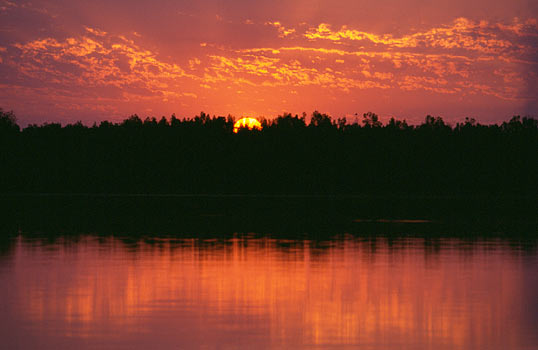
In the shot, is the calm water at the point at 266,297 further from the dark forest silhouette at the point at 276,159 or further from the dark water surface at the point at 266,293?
the dark forest silhouette at the point at 276,159

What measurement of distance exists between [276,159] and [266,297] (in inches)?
5906

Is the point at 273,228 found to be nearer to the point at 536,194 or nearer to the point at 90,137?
the point at 536,194

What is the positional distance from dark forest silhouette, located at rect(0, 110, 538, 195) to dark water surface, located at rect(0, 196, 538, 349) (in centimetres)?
12528

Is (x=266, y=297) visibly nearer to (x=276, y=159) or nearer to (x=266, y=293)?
(x=266, y=293)

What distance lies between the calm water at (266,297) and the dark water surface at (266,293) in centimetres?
4

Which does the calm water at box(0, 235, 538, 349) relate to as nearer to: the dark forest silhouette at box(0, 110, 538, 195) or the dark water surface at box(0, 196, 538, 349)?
the dark water surface at box(0, 196, 538, 349)

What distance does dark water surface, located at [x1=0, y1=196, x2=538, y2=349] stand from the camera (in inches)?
537

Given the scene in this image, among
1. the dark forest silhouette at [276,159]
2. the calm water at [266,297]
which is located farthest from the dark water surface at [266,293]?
the dark forest silhouette at [276,159]

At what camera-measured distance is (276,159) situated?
16788 cm

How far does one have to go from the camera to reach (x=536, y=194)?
14612cm

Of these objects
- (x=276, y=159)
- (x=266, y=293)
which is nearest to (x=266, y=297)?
(x=266, y=293)

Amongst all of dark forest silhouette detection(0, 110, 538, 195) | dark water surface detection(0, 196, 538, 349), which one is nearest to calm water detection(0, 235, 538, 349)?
dark water surface detection(0, 196, 538, 349)

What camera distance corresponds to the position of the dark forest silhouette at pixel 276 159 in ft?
515

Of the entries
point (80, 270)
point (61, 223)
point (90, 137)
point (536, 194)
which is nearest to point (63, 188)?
point (90, 137)
